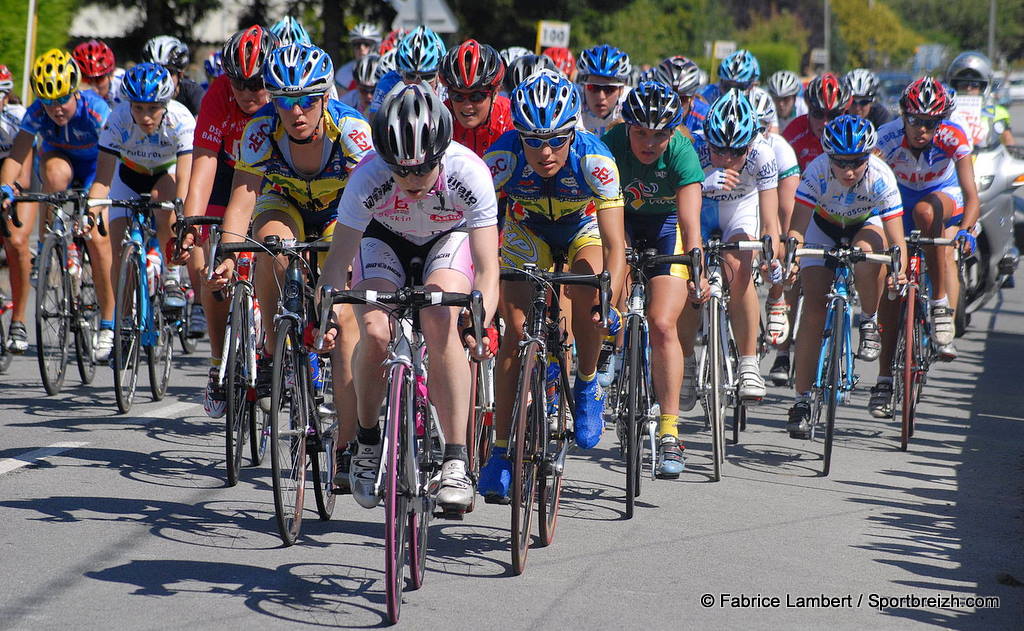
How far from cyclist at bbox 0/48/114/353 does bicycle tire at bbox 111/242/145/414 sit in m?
0.58

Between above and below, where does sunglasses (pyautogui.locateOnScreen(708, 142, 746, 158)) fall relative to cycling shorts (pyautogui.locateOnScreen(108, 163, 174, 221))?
above

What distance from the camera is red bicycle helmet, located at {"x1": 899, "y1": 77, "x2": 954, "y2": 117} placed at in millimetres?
9656

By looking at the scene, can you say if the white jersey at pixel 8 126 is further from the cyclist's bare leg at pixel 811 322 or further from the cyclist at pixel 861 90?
the cyclist at pixel 861 90

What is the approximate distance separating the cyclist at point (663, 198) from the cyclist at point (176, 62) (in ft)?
13.5

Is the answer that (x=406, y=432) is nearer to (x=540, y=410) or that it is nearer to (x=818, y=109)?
(x=540, y=410)

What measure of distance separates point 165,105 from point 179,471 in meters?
2.94

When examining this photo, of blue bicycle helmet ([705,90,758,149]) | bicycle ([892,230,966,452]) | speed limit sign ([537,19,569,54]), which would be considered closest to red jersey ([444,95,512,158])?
blue bicycle helmet ([705,90,758,149])

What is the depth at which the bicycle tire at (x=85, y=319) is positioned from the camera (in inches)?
381

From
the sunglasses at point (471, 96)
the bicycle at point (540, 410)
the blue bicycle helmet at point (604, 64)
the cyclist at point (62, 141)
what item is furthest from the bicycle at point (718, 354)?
the cyclist at point (62, 141)

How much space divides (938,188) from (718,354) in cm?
309

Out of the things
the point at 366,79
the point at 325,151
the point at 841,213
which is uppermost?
the point at 366,79

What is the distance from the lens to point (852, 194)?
29.3 ft

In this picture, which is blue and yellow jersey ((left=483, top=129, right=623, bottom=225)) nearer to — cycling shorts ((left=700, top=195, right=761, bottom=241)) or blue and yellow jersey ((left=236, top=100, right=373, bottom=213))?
blue and yellow jersey ((left=236, top=100, right=373, bottom=213))

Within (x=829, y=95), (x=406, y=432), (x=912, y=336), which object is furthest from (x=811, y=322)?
(x=406, y=432)
